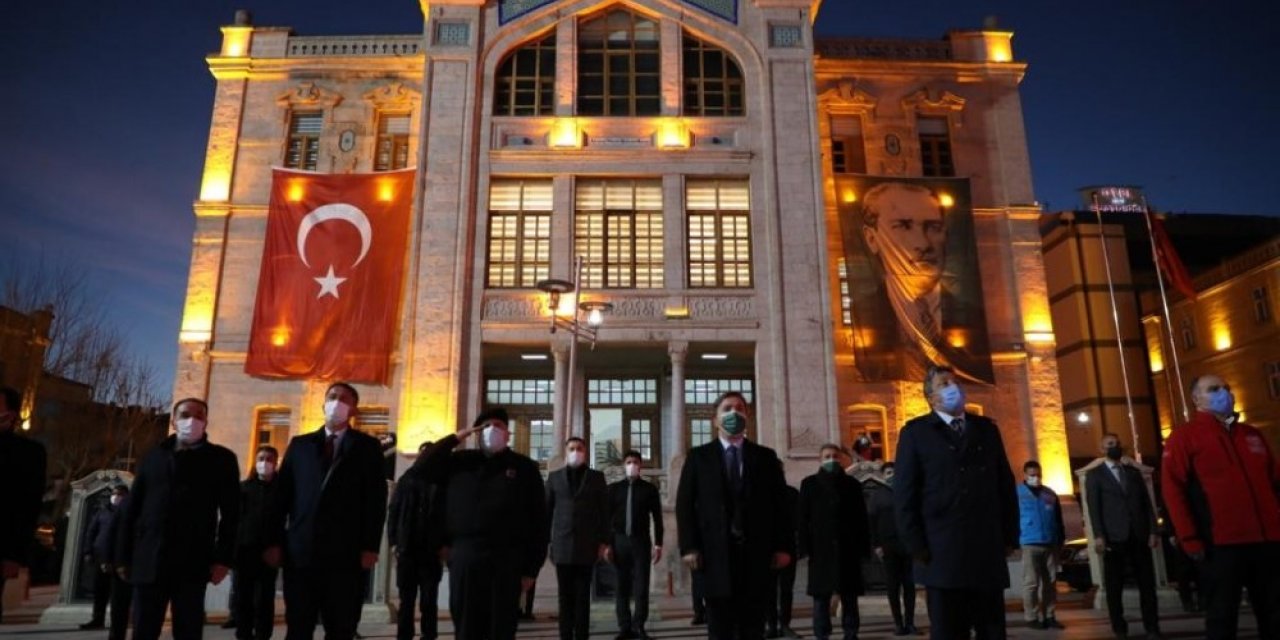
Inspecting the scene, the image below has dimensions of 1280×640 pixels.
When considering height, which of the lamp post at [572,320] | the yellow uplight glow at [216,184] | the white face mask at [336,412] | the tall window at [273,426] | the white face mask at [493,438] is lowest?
the white face mask at [493,438]

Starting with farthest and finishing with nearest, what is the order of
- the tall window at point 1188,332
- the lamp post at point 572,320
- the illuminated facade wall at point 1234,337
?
the tall window at point 1188,332 → the illuminated facade wall at point 1234,337 → the lamp post at point 572,320

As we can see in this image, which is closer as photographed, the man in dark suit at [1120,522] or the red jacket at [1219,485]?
the red jacket at [1219,485]

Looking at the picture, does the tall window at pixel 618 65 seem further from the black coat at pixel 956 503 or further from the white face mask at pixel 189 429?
the black coat at pixel 956 503

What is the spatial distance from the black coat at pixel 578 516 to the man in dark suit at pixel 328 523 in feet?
8.75

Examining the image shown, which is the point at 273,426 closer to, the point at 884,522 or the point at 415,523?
the point at 415,523

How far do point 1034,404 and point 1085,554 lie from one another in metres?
5.81

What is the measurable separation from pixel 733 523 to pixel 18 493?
493 centimetres

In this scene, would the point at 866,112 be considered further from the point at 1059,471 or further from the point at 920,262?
the point at 1059,471

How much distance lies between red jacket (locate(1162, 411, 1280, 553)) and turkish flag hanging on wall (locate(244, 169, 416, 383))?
17.4m

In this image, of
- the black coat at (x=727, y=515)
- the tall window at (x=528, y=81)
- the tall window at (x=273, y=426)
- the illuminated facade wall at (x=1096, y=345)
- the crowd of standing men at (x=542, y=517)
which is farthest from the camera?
the illuminated facade wall at (x=1096, y=345)

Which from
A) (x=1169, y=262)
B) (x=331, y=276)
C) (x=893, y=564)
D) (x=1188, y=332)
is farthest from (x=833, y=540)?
(x=1188, y=332)

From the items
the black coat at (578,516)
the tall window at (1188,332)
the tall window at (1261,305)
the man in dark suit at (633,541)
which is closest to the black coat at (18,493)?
the black coat at (578,516)

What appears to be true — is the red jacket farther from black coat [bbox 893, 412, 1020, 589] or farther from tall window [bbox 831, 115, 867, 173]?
tall window [bbox 831, 115, 867, 173]

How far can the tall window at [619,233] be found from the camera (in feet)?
68.8
